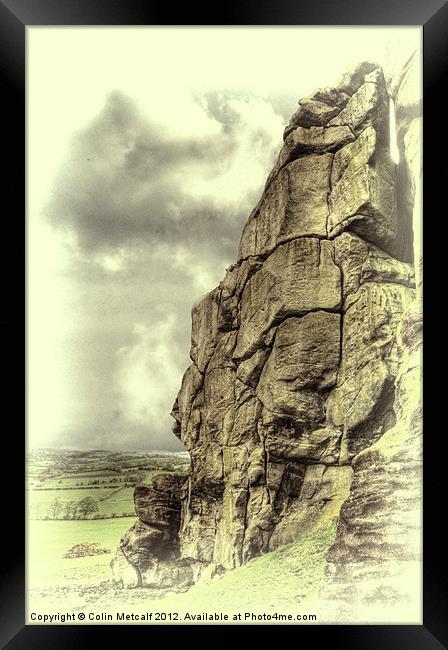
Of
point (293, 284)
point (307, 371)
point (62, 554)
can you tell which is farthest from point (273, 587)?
point (293, 284)

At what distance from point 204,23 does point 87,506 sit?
8.75 m

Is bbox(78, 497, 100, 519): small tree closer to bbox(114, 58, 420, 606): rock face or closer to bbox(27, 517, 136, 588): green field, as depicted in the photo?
bbox(27, 517, 136, 588): green field

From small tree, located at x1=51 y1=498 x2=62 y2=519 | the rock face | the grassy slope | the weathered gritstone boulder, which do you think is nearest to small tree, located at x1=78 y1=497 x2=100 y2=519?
small tree, located at x1=51 y1=498 x2=62 y2=519

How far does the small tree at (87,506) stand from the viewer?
10938 millimetres

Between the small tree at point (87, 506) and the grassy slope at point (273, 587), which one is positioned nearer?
the grassy slope at point (273, 587)

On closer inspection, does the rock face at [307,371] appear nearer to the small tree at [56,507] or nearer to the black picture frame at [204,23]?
the black picture frame at [204,23]

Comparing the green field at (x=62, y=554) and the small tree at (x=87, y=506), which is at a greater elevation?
the small tree at (x=87, y=506)

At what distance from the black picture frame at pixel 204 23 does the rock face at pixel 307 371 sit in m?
0.81

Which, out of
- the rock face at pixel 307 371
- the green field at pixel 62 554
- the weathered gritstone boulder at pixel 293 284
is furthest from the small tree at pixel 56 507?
the weathered gritstone boulder at pixel 293 284

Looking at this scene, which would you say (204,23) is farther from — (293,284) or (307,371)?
(307,371)

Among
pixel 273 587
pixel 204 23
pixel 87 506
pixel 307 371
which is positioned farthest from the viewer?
pixel 307 371

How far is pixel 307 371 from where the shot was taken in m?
12.2
